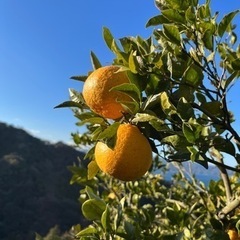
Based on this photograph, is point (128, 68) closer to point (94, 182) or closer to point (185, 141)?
point (185, 141)

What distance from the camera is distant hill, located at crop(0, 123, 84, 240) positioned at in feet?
109

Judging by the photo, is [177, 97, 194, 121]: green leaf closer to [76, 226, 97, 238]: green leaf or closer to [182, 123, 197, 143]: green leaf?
[182, 123, 197, 143]: green leaf

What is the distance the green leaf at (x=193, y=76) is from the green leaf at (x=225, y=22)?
158 mm

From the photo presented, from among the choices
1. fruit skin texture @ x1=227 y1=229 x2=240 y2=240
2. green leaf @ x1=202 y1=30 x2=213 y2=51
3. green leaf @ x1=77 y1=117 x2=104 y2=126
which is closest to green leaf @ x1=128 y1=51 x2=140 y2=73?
green leaf @ x1=77 y1=117 x2=104 y2=126

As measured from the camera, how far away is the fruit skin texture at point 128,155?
3.19 ft

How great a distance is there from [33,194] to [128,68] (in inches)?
1496

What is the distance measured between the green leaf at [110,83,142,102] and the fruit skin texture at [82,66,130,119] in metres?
0.04

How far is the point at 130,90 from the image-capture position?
3.12 feet

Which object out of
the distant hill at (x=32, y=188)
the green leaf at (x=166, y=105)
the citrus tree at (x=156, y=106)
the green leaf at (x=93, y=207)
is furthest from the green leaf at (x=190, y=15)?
the distant hill at (x=32, y=188)

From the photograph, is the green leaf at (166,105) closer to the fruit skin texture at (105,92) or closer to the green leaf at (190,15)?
the fruit skin texture at (105,92)

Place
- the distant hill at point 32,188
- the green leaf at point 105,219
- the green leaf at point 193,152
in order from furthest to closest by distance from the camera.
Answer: the distant hill at point 32,188, the green leaf at point 105,219, the green leaf at point 193,152

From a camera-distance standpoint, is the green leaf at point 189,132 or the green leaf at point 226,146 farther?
the green leaf at point 226,146

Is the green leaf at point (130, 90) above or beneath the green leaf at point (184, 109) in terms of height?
above

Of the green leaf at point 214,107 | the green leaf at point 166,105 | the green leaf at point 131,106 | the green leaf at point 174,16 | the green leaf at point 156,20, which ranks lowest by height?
the green leaf at point 214,107
